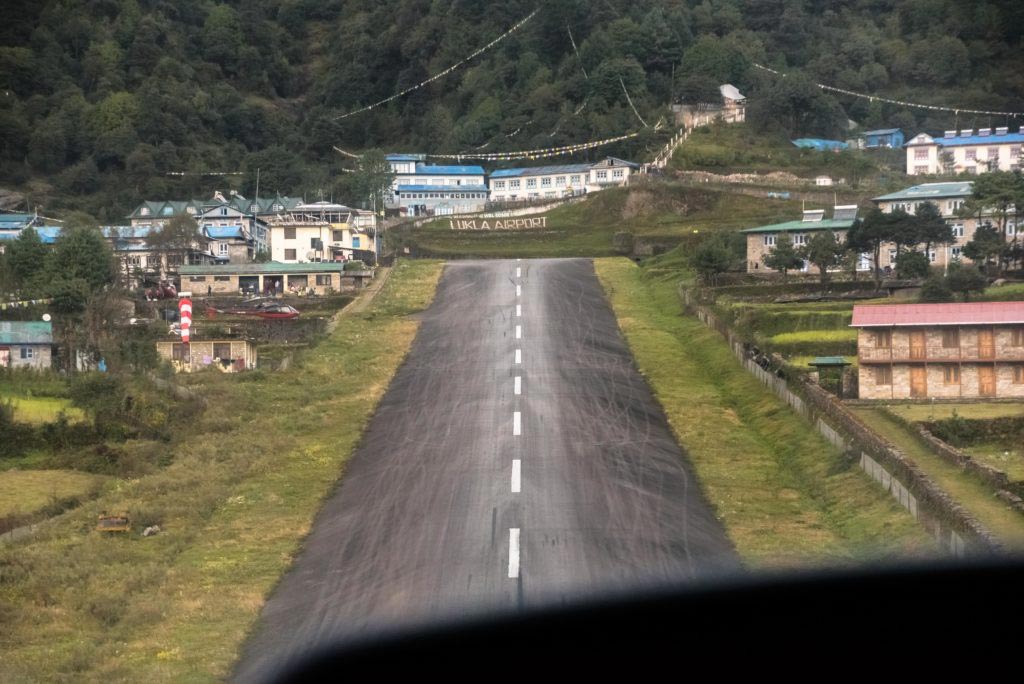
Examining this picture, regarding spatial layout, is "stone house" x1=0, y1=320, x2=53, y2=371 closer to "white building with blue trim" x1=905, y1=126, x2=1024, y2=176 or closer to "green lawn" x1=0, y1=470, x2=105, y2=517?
"green lawn" x1=0, y1=470, x2=105, y2=517

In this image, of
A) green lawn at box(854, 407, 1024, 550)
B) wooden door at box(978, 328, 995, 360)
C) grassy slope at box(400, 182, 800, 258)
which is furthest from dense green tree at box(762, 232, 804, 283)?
green lawn at box(854, 407, 1024, 550)

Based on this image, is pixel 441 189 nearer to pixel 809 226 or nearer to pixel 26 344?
pixel 809 226

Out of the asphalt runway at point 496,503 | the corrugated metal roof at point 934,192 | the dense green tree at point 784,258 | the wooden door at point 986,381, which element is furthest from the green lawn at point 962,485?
the corrugated metal roof at point 934,192

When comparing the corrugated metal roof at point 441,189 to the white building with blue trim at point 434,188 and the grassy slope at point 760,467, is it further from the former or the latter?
the grassy slope at point 760,467

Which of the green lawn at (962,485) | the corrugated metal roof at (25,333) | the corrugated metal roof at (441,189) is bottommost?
the green lawn at (962,485)

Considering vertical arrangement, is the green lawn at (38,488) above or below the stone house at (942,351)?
below

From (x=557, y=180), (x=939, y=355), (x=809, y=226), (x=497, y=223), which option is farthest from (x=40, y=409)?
(x=557, y=180)

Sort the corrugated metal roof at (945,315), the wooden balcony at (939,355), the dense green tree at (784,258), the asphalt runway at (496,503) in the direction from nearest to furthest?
the asphalt runway at (496,503), the corrugated metal roof at (945,315), the wooden balcony at (939,355), the dense green tree at (784,258)
